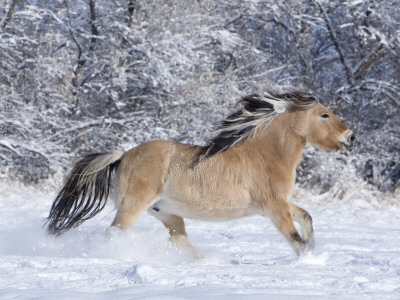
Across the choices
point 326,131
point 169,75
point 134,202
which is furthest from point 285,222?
point 169,75

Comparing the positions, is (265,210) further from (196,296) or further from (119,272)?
(196,296)

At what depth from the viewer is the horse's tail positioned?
5500 mm

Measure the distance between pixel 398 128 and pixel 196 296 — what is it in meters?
11.8

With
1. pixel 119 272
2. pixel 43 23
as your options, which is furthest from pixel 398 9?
pixel 119 272

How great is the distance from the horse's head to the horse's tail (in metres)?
1.86

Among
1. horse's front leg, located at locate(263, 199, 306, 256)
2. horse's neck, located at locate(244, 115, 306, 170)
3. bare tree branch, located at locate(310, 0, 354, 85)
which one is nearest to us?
horse's front leg, located at locate(263, 199, 306, 256)

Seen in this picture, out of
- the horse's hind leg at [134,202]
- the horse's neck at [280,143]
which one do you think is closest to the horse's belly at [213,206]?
the horse's hind leg at [134,202]

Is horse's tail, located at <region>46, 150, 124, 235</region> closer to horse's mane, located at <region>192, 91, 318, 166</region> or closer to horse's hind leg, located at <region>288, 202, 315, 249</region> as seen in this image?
horse's mane, located at <region>192, 91, 318, 166</region>

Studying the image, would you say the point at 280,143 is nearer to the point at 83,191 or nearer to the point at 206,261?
the point at 206,261

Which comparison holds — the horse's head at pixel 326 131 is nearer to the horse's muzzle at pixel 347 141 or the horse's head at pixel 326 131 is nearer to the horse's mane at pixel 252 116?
the horse's muzzle at pixel 347 141

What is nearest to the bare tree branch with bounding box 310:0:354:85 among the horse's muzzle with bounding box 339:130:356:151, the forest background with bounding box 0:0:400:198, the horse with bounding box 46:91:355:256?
the forest background with bounding box 0:0:400:198

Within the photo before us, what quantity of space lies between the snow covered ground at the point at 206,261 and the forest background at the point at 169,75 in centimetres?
379

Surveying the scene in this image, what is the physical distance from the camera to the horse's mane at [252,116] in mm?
5449

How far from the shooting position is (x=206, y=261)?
199 inches
